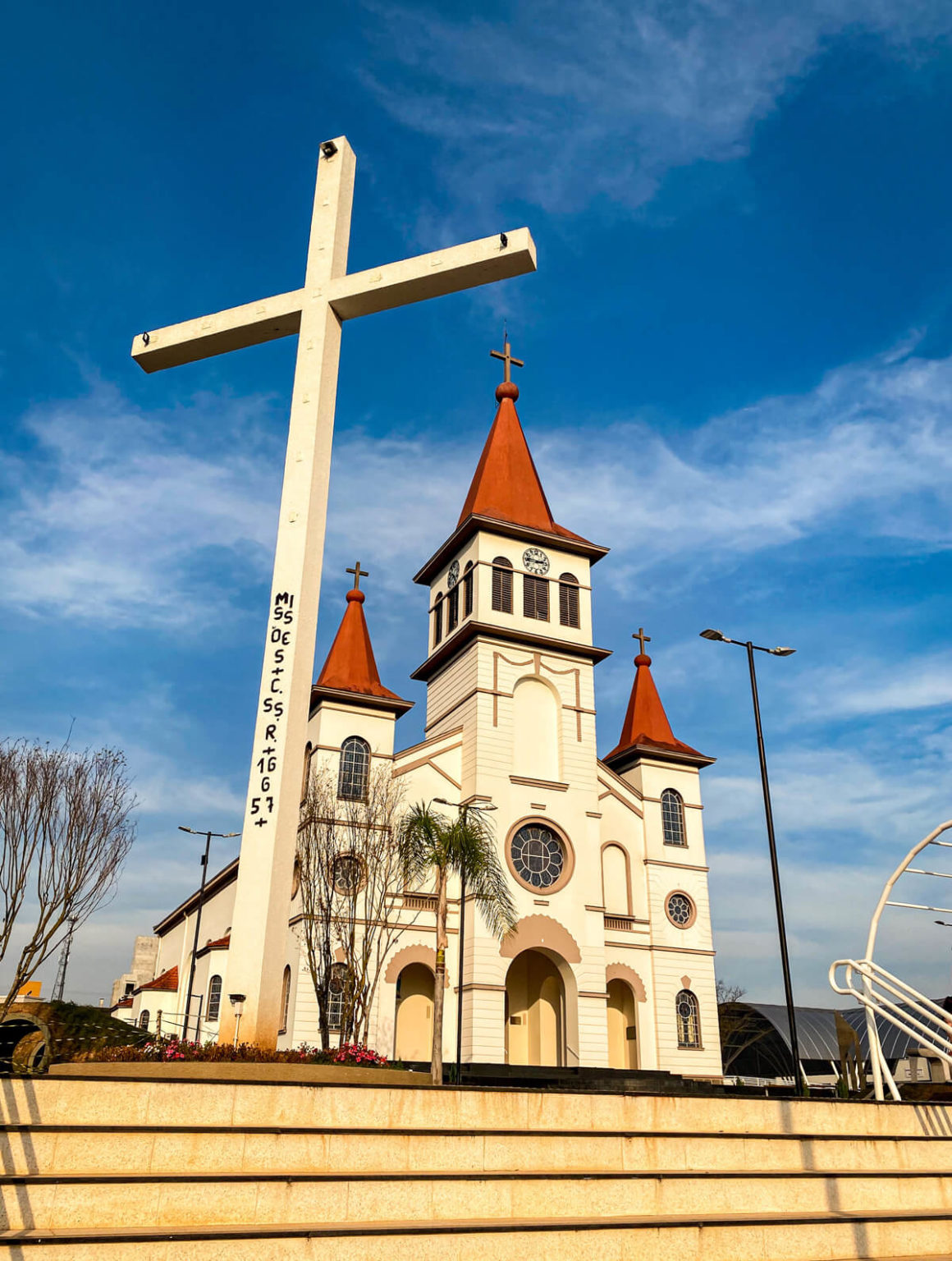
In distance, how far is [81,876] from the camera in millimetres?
20812

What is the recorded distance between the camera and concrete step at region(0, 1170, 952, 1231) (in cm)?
749

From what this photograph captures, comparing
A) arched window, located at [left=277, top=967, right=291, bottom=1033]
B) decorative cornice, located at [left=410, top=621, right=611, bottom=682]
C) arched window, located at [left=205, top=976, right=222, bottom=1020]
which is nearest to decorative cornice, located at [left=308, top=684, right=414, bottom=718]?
decorative cornice, located at [left=410, top=621, right=611, bottom=682]

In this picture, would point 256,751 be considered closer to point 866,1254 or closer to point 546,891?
point 866,1254

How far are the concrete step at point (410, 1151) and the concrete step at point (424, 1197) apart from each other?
24cm

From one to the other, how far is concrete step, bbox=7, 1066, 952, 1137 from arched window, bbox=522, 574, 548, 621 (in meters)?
25.4

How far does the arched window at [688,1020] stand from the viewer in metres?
34.2

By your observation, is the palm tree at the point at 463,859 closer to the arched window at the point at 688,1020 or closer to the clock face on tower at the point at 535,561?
the arched window at the point at 688,1020

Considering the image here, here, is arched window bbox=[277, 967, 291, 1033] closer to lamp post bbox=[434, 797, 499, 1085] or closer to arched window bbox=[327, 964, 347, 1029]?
arched window bbox=[327, 964, 347, 1029]

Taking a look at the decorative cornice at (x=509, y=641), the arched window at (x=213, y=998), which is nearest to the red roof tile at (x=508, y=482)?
the decorative cornice at (x=509, y=641)

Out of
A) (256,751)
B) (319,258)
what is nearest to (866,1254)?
(256,751)

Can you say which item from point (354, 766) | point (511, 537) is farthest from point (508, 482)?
point (354, 766)

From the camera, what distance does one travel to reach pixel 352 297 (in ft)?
49.2

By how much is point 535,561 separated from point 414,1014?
53.5 feet

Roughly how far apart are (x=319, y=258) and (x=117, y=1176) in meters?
12.7
